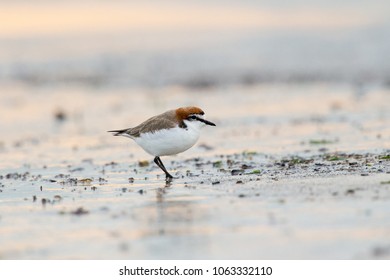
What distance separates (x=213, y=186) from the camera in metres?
9.00

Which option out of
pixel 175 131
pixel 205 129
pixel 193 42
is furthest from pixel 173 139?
pixel 193 42

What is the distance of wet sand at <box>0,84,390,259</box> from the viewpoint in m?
6.61

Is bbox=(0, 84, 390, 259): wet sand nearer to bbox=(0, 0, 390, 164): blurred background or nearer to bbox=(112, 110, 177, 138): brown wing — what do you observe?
bbox=(0, 0, 390, 164): blurred background

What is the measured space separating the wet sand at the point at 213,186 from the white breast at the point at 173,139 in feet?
1.36

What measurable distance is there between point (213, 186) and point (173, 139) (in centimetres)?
99

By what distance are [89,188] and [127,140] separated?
4210mm

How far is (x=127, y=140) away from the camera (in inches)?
535

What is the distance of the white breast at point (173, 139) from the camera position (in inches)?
381

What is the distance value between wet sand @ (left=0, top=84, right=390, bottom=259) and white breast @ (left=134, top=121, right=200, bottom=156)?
41 centimetres

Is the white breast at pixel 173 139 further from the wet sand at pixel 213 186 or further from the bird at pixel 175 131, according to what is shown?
the wet sand at pixel 213 186

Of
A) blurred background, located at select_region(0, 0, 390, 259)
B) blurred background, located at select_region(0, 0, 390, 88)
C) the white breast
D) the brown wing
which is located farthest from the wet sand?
blurred background, located at select_region(0, 0, 390, 88)

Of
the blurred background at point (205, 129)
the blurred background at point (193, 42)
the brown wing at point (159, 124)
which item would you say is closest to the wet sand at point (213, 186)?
the blurred background at point (205, 129)
